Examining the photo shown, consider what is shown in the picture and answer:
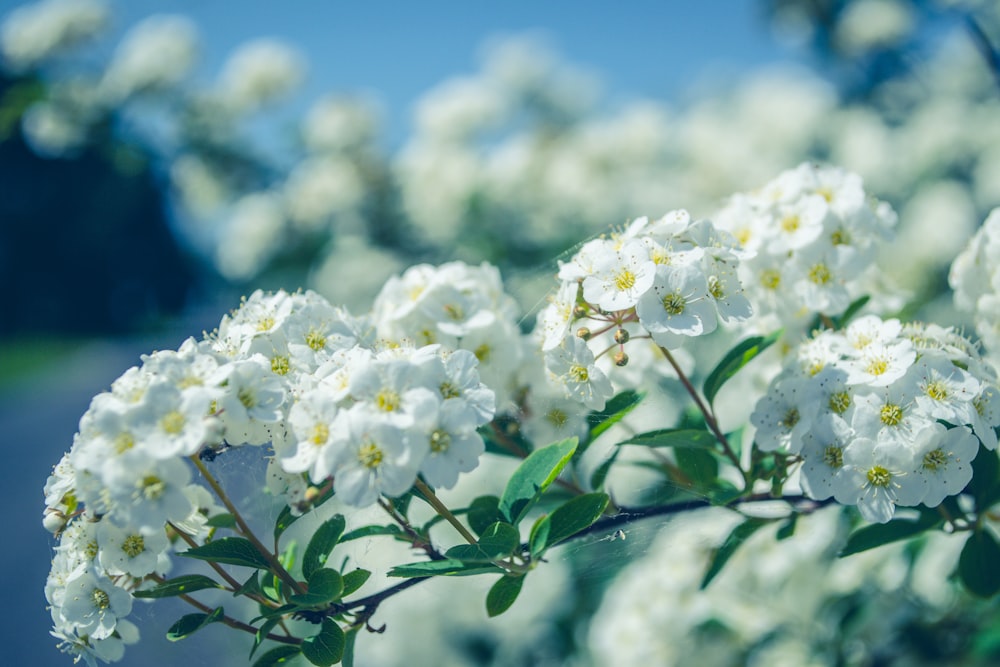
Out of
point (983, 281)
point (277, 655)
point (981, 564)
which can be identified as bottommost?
point (981, 564)

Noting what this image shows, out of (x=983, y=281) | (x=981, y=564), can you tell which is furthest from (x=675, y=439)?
(x=983, y=281)

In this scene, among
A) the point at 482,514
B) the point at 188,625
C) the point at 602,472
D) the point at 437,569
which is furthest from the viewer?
the point at 602,472

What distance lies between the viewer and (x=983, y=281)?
1370 mm

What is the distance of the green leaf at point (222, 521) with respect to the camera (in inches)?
39.4

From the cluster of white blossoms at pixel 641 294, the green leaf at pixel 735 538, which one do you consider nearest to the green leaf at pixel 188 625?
the cluster of white blossoms at pixel 641 294

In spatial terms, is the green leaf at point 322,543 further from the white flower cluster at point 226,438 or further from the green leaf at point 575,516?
the green leaf at point 575,516

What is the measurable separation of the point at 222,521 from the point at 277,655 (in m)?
0.24

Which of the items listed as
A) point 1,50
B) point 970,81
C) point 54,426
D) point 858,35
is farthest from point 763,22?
point 54,426

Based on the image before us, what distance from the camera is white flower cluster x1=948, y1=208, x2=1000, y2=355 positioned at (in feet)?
4.31

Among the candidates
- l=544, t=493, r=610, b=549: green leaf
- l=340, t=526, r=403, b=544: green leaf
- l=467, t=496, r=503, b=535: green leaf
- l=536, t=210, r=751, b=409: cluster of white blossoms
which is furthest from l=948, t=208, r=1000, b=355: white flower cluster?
l=340, t=526, r=403, b=544: green leaf

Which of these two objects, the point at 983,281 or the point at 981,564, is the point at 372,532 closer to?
the point at 981,564

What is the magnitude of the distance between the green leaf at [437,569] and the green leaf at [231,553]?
20 centimetres

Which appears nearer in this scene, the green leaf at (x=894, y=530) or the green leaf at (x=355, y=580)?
the green leaf at (x=355, y=580)

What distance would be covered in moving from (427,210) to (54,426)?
29.0 feet
